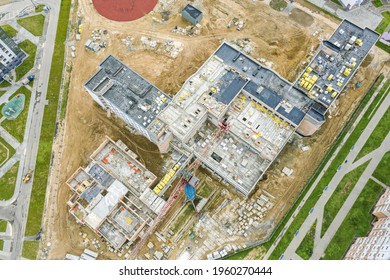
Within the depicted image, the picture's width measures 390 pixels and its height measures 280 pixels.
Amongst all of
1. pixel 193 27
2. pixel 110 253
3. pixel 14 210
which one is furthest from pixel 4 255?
pixel 193 27

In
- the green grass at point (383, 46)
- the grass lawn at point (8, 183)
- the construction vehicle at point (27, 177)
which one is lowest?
the grass lawn at point (8, 183)

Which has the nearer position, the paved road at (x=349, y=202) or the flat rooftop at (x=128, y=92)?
the paved road at (x=349, y=202)

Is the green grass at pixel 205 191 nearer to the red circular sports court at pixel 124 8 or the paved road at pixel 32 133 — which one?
the paved road at pixel 32 133

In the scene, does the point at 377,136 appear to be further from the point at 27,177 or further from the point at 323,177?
the point at 27,177

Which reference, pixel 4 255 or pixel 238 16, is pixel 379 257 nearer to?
pixel 238 16

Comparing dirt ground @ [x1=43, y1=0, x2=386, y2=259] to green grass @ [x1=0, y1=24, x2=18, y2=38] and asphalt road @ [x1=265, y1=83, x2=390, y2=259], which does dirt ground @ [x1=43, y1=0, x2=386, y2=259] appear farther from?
green grass @ [x1=0, y1=24, x2=18, y2=38]

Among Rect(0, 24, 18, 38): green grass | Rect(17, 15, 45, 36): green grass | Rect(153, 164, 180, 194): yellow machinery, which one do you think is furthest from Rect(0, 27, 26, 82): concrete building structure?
Rect(153, 164, 180, 194): yellow machinery

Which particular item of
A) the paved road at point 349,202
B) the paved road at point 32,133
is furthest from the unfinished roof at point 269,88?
the paved road at point 32,133
